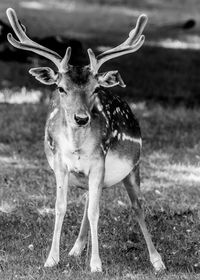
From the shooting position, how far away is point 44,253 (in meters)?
7.46

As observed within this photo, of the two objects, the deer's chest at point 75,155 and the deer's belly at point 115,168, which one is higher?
the deer's chest at point 75,155

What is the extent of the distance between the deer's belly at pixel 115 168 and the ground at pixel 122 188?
0.64 meters

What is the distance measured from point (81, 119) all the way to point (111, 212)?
2.13m

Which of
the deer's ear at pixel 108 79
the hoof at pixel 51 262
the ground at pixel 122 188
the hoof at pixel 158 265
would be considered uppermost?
the deer's ear at pixel 108 79

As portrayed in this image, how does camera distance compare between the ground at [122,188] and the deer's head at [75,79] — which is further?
the ground at [122,188]

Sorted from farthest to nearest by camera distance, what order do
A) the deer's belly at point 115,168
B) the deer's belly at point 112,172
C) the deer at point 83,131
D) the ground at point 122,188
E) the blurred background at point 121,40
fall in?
the blurred background at point 121,40
the ground at point 122,188
the deer's belly at point 115,168
the deer's belly at point 112,172
the deer at point 83,131

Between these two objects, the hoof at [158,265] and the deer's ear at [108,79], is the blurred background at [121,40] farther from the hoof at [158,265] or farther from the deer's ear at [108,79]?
the hoof at [158,265]

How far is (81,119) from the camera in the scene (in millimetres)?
6719

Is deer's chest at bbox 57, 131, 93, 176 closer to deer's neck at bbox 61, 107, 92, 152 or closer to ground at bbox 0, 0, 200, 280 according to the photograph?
deer's neck at bbox 61, 107, 92, 152

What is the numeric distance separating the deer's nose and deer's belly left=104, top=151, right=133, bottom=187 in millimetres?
659

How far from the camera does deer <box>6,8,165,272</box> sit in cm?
688

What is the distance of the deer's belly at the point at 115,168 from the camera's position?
7297mm

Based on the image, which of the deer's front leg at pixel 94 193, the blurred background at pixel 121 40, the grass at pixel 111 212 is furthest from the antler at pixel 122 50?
the blurred background at pixel 121 40

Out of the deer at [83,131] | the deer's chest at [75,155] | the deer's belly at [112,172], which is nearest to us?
the deer at [83,131]
